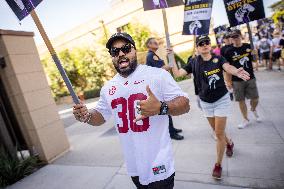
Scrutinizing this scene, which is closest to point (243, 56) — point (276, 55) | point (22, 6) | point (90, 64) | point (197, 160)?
point (197, 160)

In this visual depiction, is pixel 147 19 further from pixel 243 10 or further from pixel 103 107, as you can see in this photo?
pixel 103 107

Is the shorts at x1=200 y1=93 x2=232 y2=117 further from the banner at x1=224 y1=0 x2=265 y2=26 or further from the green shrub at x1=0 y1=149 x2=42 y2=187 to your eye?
the green shrub at x1=0 y1=149 x2=42 y2=187

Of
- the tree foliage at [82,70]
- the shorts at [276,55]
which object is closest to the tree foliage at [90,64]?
the tree foliage at [82,70]

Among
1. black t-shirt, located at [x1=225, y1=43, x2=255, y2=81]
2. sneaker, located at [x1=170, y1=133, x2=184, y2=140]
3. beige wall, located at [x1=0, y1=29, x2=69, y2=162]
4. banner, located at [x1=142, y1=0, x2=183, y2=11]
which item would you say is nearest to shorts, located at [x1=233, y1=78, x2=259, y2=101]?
black t-shirt, located at [x1=225, y1=43, x2=255, y2=81]

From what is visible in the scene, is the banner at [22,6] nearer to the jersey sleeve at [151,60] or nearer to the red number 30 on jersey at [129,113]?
the red number 30 on jersey at [129,113]

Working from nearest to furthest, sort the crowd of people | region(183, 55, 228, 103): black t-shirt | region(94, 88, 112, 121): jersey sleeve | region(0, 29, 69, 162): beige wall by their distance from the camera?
1. the crowd of people
2. region(94, 88, 112, 121): jersey sleeve
3. region(183, 55, 228, 103): black t-shirt
4. region(0, 29, 69, 162): beige wall

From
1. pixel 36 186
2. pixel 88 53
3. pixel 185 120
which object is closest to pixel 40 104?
pixel 36 186

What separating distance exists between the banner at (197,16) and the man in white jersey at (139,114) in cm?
280

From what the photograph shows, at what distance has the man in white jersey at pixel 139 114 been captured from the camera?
2.20 m

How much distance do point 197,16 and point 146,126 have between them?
330cm

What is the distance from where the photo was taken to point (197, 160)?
14.1ft

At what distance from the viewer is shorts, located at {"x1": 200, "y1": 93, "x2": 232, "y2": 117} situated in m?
3.63

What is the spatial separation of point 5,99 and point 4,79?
1.77 feet

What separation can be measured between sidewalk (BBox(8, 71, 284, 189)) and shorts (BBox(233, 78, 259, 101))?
65cm
